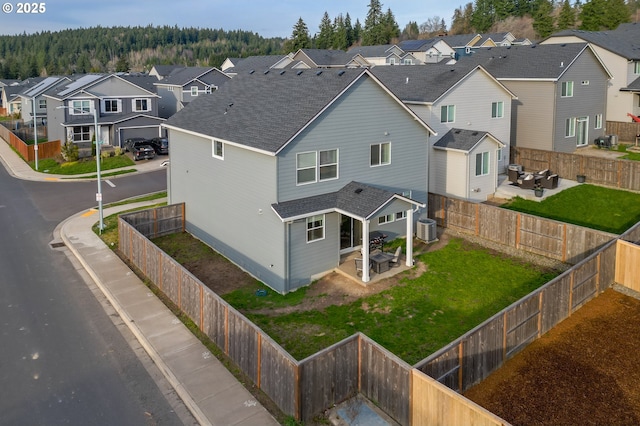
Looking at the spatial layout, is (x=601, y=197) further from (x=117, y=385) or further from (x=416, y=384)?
(x=117, y=385)

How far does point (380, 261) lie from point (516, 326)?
7782mm

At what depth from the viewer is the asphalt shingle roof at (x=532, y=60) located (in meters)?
41.7

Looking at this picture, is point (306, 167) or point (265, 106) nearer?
point (306, 167)

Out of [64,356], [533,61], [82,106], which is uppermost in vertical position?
[533,61]

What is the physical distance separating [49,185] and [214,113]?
22.4 metres

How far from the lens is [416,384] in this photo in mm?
13328

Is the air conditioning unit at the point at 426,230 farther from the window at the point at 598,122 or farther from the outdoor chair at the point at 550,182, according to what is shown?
the window at the point at 598,122

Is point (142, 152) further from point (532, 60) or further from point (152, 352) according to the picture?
point (152, 352)

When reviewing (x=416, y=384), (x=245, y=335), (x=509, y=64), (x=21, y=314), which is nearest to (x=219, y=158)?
(x=21, y=314)

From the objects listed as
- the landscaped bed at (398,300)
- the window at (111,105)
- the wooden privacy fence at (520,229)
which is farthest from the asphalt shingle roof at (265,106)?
the window at (111,105)

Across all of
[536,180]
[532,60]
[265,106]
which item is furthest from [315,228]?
[532,60]

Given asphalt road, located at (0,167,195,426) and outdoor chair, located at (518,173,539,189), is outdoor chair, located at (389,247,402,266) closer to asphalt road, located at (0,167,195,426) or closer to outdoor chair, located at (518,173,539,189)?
asphalt road, located at (0,167,195,426)

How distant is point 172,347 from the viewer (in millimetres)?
18031

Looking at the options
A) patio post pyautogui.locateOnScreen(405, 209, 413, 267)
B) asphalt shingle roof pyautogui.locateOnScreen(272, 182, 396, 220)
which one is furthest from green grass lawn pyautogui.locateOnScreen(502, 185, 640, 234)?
asphalt shingle roof pyautogui.locateOnScreen(272, 182, 396, 220)
